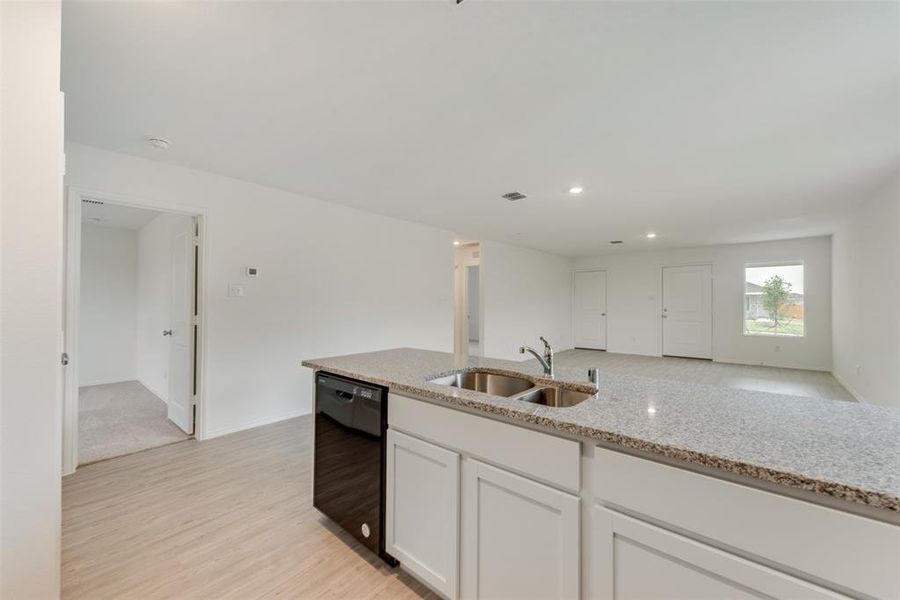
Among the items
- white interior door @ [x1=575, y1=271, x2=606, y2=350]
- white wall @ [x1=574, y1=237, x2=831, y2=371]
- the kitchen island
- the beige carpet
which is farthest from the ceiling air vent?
white interior door @ [x1=575, y1=271, x2=606, y2=350]

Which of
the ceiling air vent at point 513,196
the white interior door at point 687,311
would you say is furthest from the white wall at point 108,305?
the white interior door at point 687,311

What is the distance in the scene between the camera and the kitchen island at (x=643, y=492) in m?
0.78

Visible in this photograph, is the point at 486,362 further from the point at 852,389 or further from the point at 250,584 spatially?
the point at 852,389

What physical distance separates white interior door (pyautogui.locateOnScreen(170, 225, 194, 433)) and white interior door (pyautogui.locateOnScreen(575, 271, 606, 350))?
8.19m

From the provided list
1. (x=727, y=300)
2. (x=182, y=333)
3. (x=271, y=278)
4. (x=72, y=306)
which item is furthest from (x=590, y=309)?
(x=72, y=306)

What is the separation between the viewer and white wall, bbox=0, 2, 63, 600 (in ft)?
3.90

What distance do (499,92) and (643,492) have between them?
197 centimetres

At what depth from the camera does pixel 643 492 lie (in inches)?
39.3

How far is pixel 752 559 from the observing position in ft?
2.81

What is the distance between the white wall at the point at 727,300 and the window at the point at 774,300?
0.10m

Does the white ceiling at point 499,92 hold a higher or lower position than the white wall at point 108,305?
higher

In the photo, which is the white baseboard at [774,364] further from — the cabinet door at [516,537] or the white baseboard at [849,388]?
the cabinet door at [516,537]

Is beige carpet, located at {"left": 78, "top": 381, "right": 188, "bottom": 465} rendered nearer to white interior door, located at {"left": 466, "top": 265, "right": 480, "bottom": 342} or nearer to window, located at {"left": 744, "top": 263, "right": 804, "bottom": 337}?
white interior door, located at {"left": 466, "top": 265, "right": 480, "bottom": 342}

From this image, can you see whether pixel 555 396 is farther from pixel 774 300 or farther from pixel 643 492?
pixel 774 300
